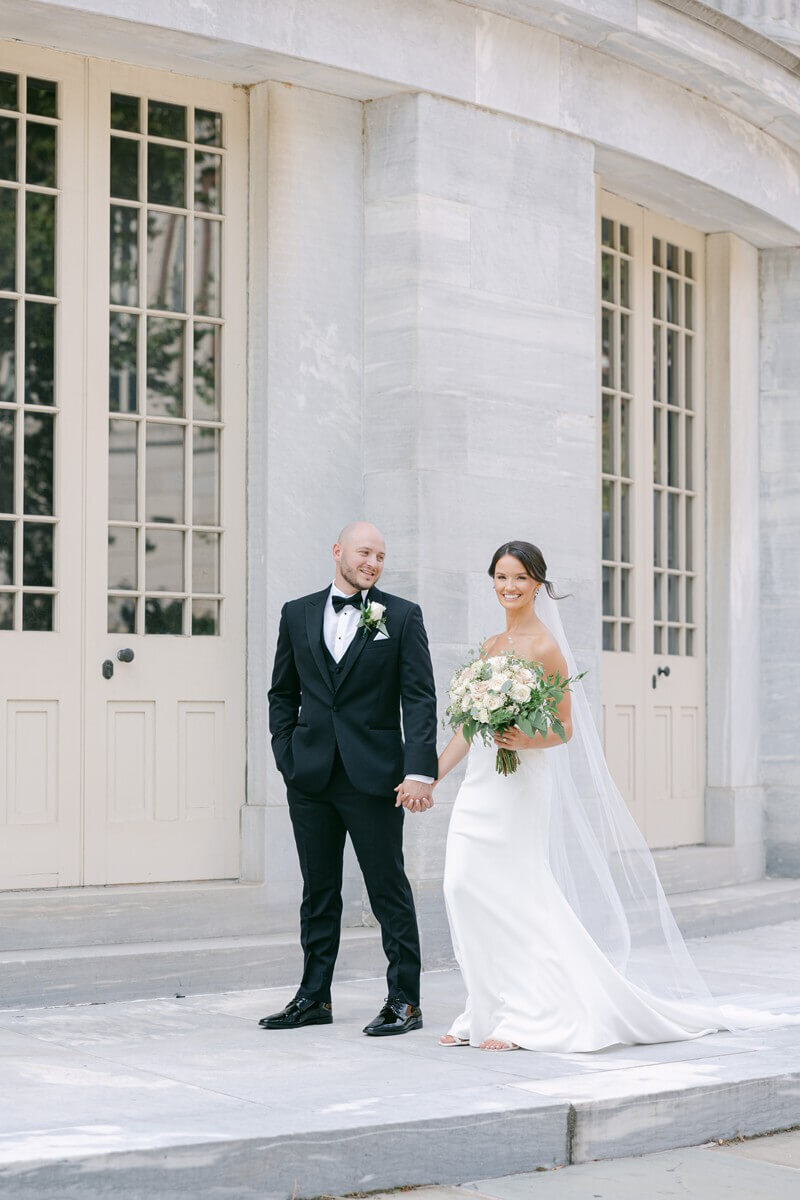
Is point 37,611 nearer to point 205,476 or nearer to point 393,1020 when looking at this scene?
point 205,476

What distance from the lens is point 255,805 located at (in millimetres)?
8930

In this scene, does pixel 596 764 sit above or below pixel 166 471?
below


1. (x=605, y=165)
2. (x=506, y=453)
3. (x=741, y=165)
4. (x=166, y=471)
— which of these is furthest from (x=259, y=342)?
(x=741, y=165)

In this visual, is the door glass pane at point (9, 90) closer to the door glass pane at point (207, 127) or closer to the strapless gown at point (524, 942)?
the door glass pane at point (207, 127)

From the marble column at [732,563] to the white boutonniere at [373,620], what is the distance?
17.4ft

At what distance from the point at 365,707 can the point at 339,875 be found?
757 millimetres

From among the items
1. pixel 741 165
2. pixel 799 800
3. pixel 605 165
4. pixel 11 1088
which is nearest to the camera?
pixel 11 1088

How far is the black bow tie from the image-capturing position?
7.23m

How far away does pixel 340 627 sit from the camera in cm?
724

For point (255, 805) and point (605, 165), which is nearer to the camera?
point (255, 805)

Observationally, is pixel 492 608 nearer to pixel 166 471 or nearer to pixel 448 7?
pixel 166 471

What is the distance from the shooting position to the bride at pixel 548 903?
22.6 ft

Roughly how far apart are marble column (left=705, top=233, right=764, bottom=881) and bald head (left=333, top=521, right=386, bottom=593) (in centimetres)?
535

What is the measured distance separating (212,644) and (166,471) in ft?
3.00
